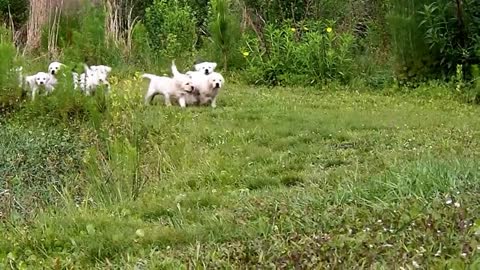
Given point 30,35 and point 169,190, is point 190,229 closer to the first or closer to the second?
point 169,190

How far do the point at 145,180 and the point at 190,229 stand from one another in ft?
4.51

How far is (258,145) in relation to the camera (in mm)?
6793

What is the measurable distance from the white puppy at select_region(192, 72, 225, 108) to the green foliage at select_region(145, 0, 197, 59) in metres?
2.78

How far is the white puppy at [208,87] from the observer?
9.12 meters

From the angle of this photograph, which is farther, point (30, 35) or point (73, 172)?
point (30, 35)

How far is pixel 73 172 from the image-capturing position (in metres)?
6.39

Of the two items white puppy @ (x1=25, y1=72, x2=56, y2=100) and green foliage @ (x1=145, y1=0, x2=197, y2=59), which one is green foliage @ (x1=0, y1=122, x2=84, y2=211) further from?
green foliage @ (x1=145, y1=0, x2=197, y2=59)

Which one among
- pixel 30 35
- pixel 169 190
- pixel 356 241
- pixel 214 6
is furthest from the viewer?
pixel 30 35

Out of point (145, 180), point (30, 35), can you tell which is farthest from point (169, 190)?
point (30, 35)

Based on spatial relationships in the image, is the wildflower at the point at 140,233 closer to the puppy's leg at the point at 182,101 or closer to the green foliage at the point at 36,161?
the green foliage at the point at 36,161

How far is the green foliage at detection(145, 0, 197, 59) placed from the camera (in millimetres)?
12094

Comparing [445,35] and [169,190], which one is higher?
[445,35]

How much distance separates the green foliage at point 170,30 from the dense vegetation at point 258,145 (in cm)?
3

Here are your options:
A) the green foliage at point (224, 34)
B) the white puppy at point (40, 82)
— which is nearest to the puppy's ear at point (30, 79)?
the white puppy at point (40, 82)
